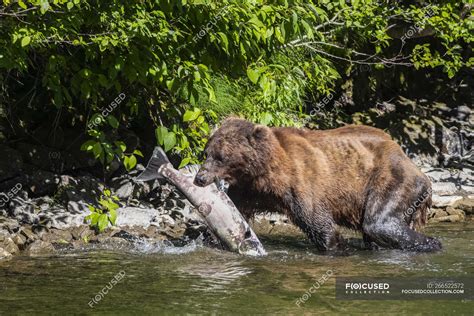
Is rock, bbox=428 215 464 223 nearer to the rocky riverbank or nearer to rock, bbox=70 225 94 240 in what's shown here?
the rocky riverbank

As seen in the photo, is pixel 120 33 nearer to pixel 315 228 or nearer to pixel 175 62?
pixel 175 62

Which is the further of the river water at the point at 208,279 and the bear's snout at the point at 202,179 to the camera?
the bear's snout at the point at 202,179

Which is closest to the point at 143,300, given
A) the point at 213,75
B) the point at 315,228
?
the point at 315,228

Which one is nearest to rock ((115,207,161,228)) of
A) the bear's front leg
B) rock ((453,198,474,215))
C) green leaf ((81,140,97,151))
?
green leaf ((81,140,97,151))

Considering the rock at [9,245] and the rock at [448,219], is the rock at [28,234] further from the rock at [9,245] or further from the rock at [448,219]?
the rock at [448,219]

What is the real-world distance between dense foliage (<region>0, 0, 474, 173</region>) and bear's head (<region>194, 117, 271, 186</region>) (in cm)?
22

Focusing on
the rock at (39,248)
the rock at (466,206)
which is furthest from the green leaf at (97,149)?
the rock at (466,206)

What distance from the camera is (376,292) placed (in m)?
6.33

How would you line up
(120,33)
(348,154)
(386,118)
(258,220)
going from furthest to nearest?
(386,118), (258,220), (348,154), (120,33)

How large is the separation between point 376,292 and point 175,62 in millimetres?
3039

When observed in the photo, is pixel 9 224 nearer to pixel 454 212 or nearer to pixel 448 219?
pixel 448 219

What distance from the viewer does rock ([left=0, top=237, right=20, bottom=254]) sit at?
7.80 metres

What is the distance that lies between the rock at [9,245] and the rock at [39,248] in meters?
0.15

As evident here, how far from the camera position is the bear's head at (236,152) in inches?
318
